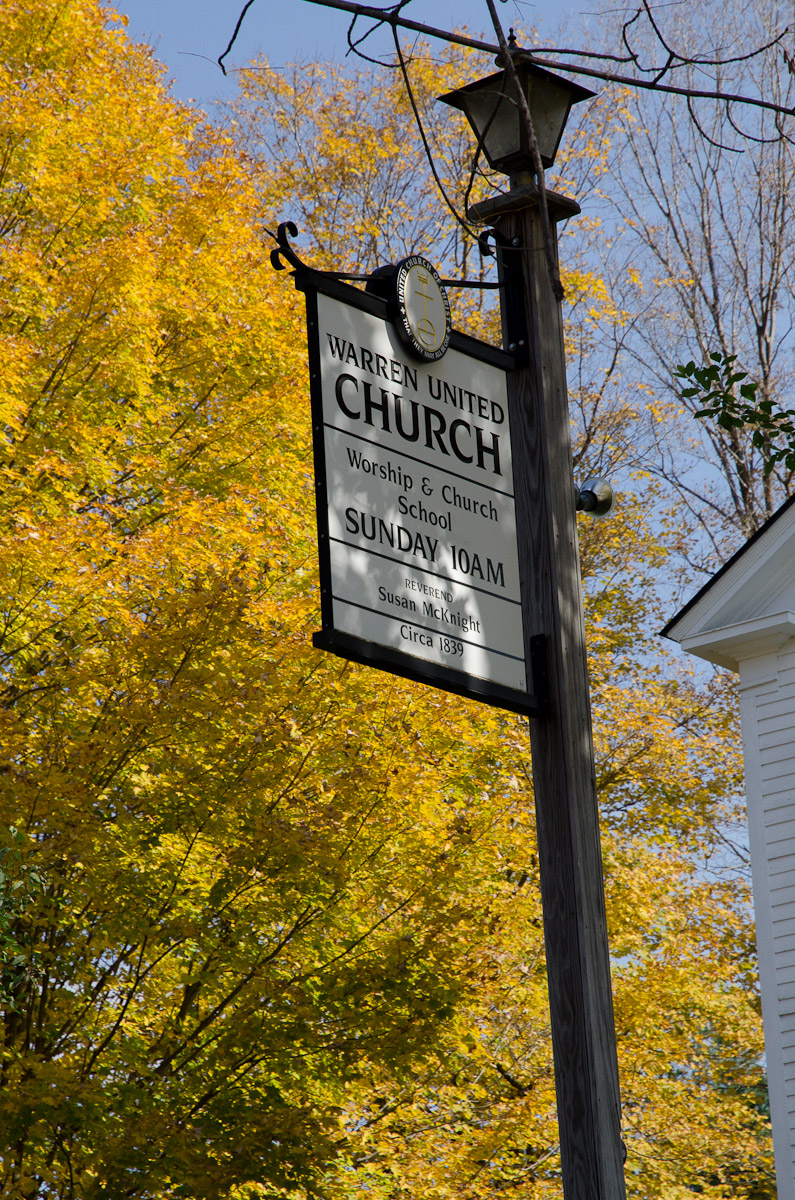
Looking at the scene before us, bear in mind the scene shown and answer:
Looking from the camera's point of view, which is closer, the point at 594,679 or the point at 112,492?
the point at 112,492

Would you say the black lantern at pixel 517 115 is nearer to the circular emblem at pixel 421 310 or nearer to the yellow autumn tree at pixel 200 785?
the circular emblem at pixel 421 310

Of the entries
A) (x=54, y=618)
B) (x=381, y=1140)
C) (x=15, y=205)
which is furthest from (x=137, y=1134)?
(x=15, y=205)

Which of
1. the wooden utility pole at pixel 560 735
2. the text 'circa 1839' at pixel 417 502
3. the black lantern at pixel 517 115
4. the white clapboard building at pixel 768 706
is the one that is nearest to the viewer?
the text 'circa 1839' at pixel 417 502

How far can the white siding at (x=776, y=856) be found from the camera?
8.77m

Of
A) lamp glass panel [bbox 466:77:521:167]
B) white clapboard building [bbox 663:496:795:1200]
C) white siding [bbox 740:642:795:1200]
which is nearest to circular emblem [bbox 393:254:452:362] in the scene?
lamp glass panel [bbox 466:77:521:167]

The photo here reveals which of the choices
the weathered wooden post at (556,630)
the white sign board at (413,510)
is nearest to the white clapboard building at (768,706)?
the weathered wooden post at (556,630)

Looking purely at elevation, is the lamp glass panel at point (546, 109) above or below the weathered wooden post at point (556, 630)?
above

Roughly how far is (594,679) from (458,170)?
28.9 feet

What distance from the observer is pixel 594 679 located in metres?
18.4

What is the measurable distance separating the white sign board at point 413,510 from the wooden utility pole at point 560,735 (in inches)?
4.4

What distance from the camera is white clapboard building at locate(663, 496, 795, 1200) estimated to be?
9.05 metres

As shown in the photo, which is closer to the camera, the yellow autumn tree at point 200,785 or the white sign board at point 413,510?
the white sign board at point 413,510

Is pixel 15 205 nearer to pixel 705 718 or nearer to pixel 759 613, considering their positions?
pixel 759 613

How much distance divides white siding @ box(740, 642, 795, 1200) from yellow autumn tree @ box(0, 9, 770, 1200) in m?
2.07
